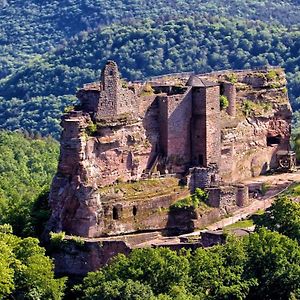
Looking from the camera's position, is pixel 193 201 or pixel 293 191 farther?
pixel 293 191

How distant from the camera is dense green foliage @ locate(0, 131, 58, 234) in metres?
109

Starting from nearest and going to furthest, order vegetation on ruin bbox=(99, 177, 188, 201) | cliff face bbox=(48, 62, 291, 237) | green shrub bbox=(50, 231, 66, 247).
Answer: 1. green shrub bbox=(50, 231, 66, 247)
2. cliff face bbox=(48, 62, 291, 237)
3. vegetation on ruin bbox=(99, 177, 188, 201)

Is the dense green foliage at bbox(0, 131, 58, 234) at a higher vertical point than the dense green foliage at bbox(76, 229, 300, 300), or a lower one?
higher

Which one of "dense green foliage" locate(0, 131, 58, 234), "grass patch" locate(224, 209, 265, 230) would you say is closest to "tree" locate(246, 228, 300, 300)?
"grass patch" locate(224, 209, 265, 230)

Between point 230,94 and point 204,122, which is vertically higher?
point 230,94

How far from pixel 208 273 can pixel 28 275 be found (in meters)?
12.2

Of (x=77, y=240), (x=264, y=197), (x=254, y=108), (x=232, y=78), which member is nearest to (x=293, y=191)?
(x=264, y=197)

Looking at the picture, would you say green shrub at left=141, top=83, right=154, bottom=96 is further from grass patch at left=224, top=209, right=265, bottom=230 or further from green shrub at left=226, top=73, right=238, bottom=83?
grass patch at left=224, top=209, right=265, bottom=230

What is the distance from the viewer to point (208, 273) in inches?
3282

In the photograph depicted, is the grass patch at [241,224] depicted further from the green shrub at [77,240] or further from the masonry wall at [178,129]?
the green shrub at [77,240]

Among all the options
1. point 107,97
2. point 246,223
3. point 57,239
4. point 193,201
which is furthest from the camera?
point 193,201

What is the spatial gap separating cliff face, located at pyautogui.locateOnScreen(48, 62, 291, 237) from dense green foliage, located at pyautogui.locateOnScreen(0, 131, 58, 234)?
25.5 ft

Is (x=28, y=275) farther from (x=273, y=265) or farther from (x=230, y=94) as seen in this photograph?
(x=230, y=94)

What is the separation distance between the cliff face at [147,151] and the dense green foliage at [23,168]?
25.5ft
